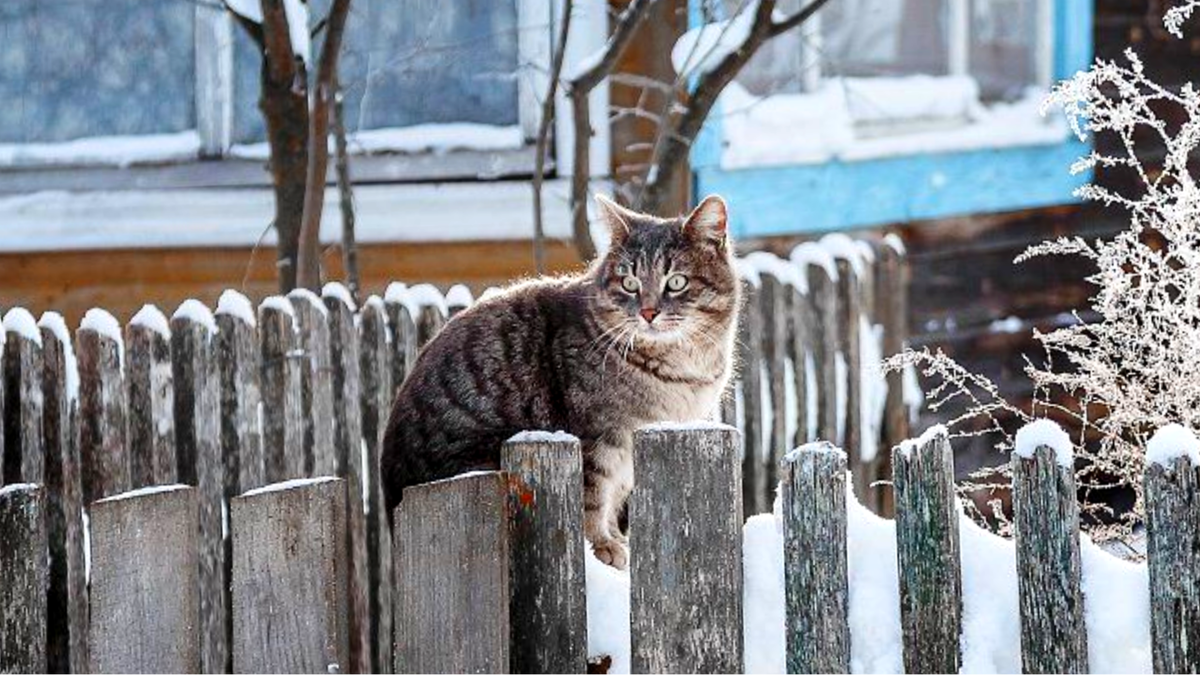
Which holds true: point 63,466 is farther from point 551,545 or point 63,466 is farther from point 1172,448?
point 1172,448

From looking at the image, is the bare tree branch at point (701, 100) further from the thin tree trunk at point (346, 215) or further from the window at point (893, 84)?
the thin tree trunk at point (346, 215)

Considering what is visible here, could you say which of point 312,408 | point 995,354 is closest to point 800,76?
point 995,354

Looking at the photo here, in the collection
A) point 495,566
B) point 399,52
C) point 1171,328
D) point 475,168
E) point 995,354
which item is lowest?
point 495,566

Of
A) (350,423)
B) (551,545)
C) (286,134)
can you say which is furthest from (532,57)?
(551,545)

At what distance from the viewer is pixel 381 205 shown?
24.7ft

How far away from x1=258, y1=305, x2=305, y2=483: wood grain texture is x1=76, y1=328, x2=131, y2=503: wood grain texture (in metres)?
0.45

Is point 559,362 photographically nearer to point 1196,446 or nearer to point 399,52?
point 1196,446

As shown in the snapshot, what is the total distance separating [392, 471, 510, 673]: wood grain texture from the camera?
2885 millimetres

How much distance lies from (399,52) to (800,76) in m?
1.52

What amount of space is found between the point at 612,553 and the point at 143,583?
1657 millimetres

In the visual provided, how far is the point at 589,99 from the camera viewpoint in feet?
23.5

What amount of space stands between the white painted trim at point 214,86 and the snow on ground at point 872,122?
75.3 inches

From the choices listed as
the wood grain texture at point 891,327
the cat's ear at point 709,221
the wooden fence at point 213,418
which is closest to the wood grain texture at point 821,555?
the wooden fence at point 213,418

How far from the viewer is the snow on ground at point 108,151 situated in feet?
25.5
